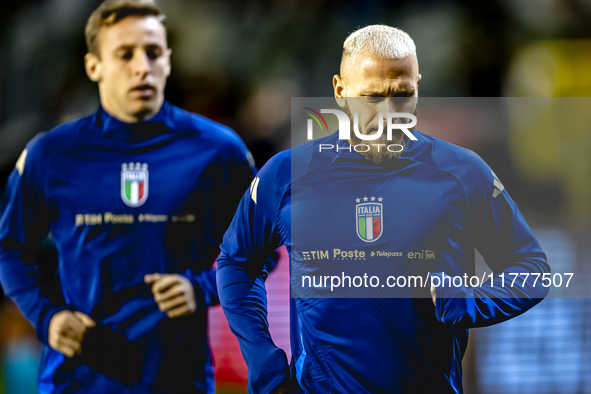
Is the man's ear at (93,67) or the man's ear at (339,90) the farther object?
the man's ear at (93,67)

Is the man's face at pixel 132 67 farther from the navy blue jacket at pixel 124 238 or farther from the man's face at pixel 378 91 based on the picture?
the man's face at pixel 378 91

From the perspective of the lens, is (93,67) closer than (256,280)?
No

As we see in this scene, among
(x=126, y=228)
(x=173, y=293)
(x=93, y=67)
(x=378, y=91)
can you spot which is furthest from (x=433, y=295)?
(x=93, y=67)

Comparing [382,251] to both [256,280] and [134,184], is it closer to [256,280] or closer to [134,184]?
[256,280]

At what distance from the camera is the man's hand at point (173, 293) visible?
2162 millimetres

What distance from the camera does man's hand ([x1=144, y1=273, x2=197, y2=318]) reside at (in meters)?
2.16

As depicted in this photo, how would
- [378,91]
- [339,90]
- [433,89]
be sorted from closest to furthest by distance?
1. [378,91]
2. [339,90]
3. [433,89]

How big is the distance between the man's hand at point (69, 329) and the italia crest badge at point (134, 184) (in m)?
0.56

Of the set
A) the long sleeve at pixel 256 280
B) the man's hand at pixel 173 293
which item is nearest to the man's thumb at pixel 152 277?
the man's hand at pixel 173 293

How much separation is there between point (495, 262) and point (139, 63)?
5.77ft

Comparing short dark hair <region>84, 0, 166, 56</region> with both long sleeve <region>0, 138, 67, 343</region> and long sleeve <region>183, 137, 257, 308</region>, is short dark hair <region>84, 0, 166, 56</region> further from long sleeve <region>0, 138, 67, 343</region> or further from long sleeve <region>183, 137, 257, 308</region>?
long sleeve <region>183, 137, 257, 308</region>

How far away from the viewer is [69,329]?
216 cm

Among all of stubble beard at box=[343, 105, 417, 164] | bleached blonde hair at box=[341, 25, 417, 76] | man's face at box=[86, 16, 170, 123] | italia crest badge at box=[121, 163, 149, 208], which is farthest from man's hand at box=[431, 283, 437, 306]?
man's face at box=[86, 16, 170, 123]

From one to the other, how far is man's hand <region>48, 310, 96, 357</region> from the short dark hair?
1198 mm
